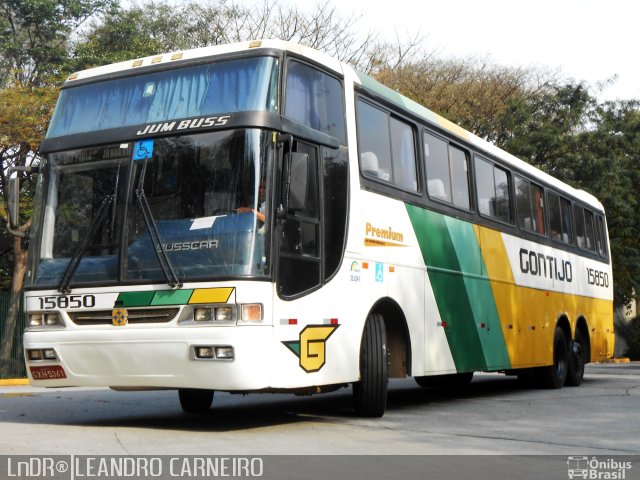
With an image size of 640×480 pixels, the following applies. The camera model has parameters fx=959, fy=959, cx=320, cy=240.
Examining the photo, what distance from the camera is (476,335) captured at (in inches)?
501

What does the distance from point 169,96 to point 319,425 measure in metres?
3.53

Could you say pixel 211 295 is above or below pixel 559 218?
below

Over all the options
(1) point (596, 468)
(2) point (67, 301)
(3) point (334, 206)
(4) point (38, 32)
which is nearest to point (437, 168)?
(3) point (334, 206)

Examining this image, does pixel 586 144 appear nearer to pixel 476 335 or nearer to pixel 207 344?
pixel 476 335

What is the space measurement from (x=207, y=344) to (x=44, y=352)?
6.03ft

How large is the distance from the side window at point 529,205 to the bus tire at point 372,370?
5.81 m

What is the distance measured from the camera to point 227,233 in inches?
332

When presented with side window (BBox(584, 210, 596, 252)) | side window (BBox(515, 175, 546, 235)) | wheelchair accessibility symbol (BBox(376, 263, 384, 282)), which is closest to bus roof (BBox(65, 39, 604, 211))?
wheelchair accessibility symbol (BBox(376, 263, 384, 282))

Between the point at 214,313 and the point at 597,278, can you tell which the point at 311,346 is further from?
the point at 597,278

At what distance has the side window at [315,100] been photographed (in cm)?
909

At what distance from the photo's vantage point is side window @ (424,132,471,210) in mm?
11859

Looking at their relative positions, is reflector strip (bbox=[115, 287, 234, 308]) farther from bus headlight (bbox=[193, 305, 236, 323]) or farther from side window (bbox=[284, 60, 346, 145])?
side window (bbox=[284, 60, 346, 145])

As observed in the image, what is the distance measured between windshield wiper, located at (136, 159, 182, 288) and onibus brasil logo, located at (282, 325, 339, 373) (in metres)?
1.16

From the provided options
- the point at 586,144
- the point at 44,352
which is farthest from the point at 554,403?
the point at 586,144
